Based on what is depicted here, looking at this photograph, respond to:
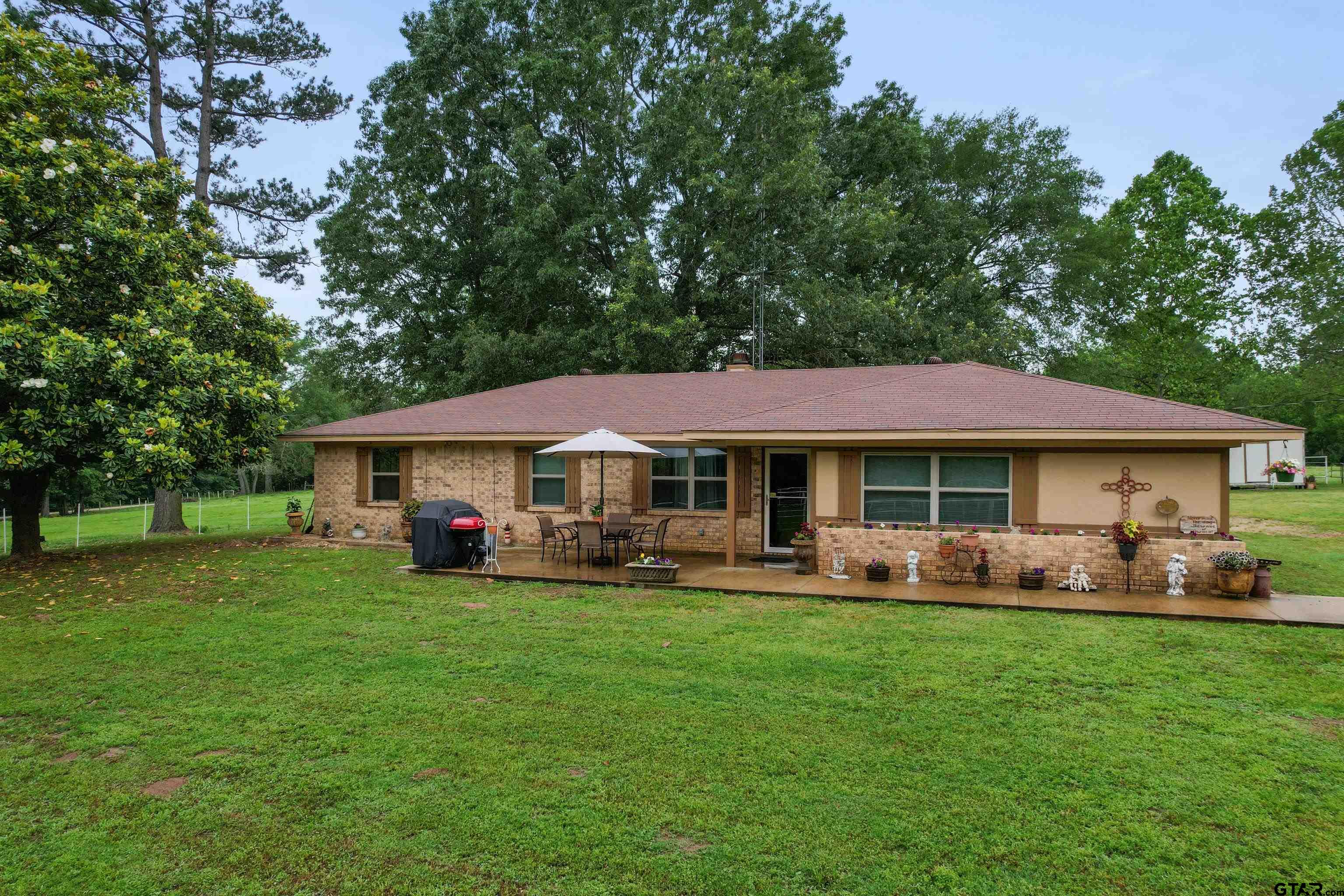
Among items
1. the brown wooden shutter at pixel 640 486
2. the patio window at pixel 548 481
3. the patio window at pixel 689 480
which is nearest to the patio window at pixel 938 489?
the patio window at pixel 689 480

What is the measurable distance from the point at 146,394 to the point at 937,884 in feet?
42.0

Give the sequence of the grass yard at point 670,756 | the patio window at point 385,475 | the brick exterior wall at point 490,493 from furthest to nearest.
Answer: the patio window at point 385,475, the brick exterior wall at point 490,493, the grass yard at point 670,756

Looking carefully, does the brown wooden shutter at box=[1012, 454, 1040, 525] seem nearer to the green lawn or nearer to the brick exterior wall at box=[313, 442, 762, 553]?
the brick exterior wall at box=[313, 442, 762, 553]

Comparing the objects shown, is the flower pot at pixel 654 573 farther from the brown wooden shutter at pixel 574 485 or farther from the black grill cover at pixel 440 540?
the brown wooden shutter at pixel 574 485

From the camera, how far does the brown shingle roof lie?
968 centimetres

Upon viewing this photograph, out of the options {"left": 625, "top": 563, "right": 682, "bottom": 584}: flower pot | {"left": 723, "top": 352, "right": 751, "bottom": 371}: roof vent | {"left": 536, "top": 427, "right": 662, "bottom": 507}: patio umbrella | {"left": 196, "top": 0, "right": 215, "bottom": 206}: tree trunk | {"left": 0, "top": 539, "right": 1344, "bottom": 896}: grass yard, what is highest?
{"left": 196, "top": 0, "right": 215, "bottom": 206}: tree trunk

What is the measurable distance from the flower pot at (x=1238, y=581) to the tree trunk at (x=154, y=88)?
2404cm

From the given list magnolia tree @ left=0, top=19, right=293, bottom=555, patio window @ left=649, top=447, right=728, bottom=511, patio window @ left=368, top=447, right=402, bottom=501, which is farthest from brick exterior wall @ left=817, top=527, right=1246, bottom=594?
magnolia tree @ left=0, top=19, right=293, bottom=555

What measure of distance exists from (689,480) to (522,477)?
351 cm

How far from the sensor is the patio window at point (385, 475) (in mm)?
15773

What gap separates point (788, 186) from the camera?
69.8 feet

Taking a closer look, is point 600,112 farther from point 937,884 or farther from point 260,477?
point 260,477

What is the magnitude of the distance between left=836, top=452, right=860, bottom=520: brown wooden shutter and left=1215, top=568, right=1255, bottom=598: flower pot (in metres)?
4.55

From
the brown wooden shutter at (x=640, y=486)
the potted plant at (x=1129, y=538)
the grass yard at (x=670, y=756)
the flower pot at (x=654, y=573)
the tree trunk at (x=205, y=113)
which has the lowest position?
the grass yard at (x=670, y=756)
